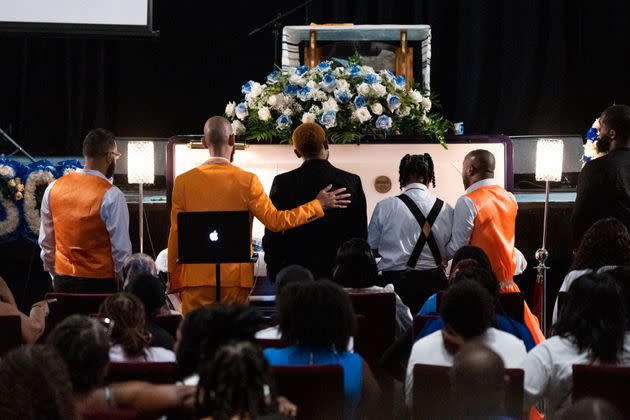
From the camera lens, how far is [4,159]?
707 centimetres

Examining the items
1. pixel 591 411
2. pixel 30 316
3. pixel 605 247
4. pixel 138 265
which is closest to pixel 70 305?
pixel 30 316

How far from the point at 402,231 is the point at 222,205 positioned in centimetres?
90

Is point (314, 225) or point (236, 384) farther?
point (314, 225)

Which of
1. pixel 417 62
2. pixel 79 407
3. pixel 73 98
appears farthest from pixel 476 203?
pixel 73 98

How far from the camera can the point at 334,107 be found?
609 cm

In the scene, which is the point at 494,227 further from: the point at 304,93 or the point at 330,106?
the point at 304,93

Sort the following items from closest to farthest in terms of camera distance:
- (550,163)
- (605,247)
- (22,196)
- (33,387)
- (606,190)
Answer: (33,387) < (605,247) < (606,190) < (550,163) < (22,196)

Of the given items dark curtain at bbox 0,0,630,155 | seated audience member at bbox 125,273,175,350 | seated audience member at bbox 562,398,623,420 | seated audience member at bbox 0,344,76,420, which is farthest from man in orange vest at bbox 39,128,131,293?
dark curtain at bbox 0,0,630,155

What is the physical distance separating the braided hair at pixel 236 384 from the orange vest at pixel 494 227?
9.97ft

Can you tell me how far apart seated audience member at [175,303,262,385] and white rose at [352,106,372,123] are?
341 cm

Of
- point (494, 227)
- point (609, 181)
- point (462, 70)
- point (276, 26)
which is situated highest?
point (276, 26)

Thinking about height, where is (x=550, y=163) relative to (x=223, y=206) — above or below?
above

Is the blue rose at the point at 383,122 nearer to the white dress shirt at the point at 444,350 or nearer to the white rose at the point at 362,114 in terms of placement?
the white rose at the point at 362,114

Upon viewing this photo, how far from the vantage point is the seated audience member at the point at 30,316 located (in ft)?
12.6
